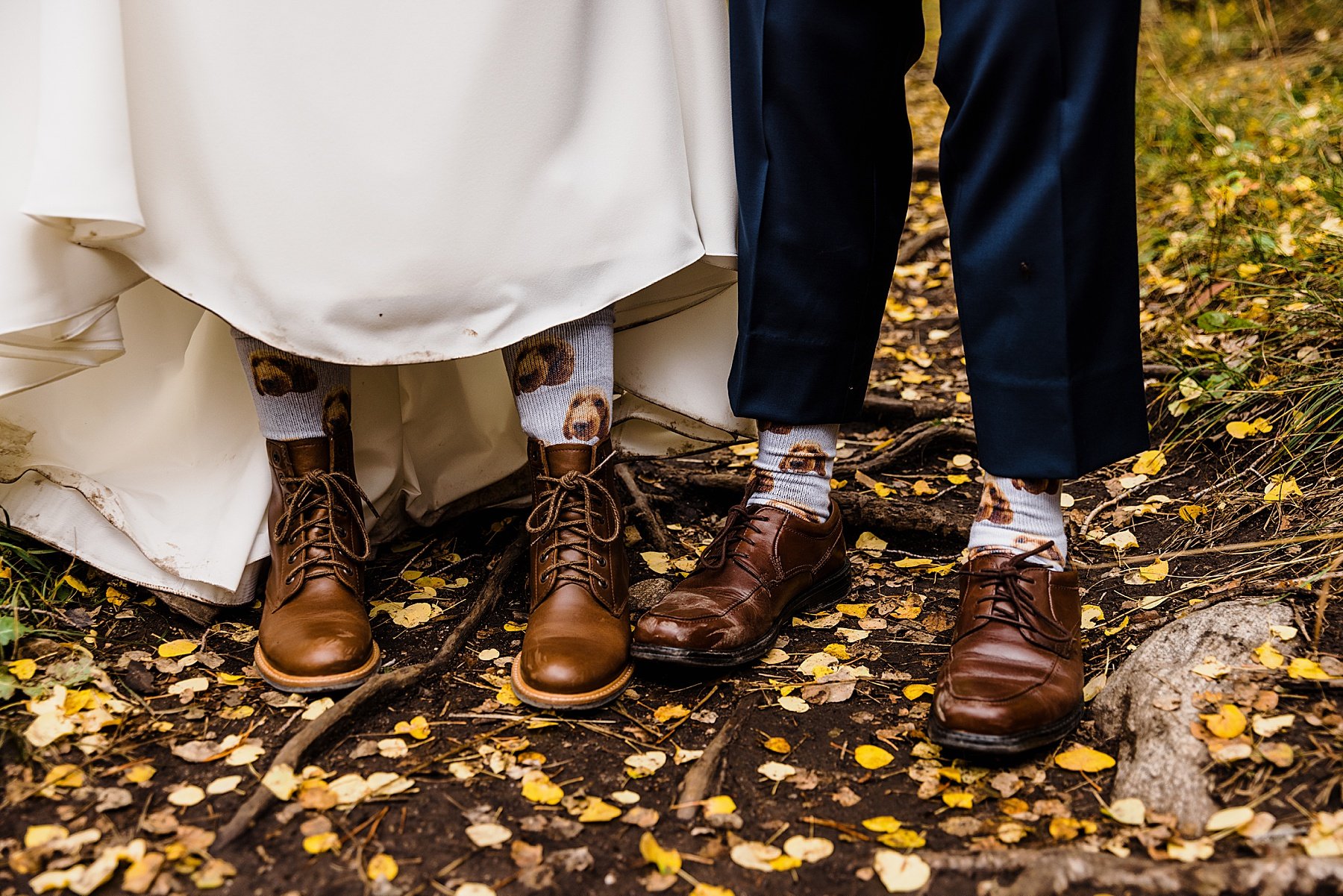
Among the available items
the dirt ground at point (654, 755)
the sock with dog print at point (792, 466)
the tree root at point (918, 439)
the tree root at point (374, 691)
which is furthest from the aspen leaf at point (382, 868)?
the tree root at point (918, 439)

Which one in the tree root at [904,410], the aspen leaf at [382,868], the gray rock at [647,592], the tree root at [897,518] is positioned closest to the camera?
the aspen leaf at [382,868]

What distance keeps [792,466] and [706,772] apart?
559mm

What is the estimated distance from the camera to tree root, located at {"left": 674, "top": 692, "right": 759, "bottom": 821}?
1.30m

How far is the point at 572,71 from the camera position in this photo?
4.96 ft

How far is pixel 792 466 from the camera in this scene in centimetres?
172

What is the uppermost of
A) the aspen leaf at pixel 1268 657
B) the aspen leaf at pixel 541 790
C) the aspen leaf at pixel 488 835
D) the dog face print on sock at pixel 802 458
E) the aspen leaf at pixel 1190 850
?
the dog face print on sock at pixel 802 458

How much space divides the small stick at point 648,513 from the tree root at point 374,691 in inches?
10.9

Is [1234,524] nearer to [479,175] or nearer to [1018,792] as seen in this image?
[1018,792]

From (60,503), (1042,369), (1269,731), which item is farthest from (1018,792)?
(60,503)

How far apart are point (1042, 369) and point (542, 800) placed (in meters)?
0.85

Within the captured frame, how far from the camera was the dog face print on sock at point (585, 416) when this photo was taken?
162 cm

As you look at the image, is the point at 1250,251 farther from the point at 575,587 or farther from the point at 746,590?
the point at 575,587

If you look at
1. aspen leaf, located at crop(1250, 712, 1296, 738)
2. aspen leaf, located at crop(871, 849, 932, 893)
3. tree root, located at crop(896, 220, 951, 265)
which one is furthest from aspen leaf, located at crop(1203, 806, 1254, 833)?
tree root, located at crop(896, 220, 951, 265)

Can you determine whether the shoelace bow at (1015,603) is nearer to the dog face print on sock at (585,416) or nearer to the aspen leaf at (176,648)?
the dog face print on sock at (585,416)
